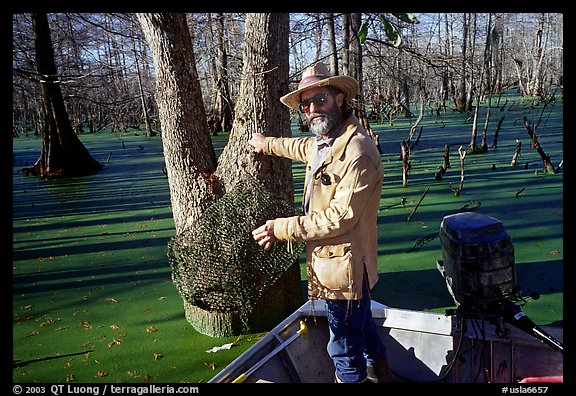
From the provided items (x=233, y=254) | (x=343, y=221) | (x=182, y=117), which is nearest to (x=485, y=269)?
(x=343, y=221)

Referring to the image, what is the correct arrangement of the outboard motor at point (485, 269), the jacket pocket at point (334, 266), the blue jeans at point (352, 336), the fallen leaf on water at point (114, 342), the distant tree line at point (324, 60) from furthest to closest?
the distant tree line at point (324, 60), the fallen leaf on water at point (114, 342), the outboard motor at point (485, 269), the blue jeans at point (352, 336), the jacket pocket at point (334, 266)

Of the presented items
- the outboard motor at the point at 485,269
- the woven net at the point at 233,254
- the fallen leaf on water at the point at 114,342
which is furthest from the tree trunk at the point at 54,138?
the outboard motor at the point at 485,269

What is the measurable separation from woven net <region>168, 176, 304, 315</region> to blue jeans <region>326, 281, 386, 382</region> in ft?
2.39

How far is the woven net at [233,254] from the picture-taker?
3.00 meters

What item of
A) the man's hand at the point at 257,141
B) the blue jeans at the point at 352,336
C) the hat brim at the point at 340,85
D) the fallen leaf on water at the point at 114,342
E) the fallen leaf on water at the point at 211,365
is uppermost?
the hat brim at the point at 340,85

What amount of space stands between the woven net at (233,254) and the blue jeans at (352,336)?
28.6 inches

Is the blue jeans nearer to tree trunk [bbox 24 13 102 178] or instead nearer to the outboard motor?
the outboard motor

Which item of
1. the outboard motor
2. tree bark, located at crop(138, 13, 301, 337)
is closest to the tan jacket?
the outboard motor

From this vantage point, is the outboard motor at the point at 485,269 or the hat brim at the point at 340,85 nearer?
the hat brim at the point at 340,85

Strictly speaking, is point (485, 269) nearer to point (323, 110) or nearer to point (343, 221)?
point (343, 221)

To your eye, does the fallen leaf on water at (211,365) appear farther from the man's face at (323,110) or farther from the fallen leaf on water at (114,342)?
the man's face at (323,110)

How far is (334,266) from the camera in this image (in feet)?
7.04

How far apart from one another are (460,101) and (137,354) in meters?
20.8

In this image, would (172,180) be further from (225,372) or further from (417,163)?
(417,163)
